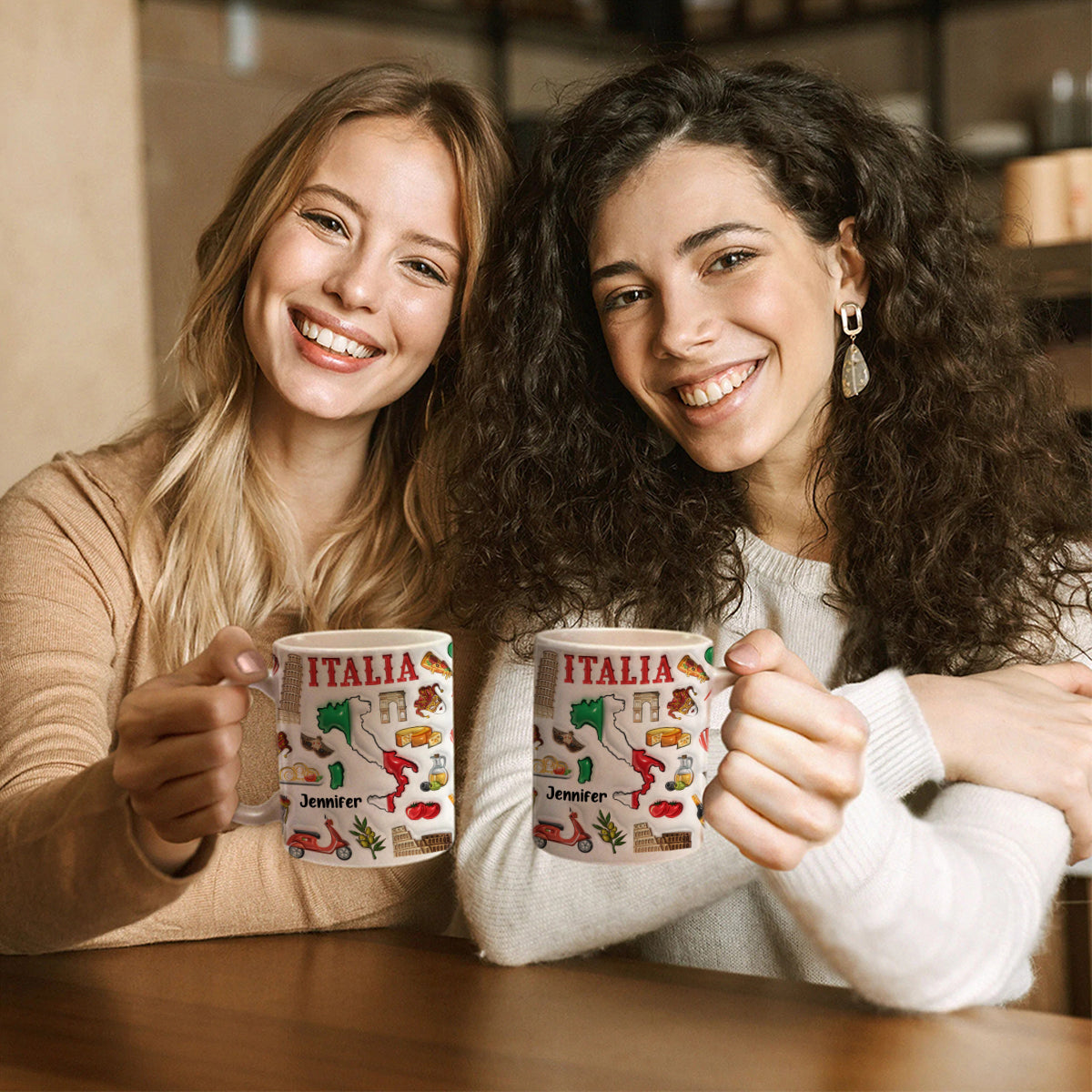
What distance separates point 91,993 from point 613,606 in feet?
2.05

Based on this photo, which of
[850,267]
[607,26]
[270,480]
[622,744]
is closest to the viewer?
[622,744]

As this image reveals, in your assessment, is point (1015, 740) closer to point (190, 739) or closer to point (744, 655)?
point (744, 655)

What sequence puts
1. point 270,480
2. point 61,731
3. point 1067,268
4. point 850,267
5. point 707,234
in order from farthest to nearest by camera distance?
point 1067,268 < point 270,480 < point 850,267 < point 707,234 < point 61,731

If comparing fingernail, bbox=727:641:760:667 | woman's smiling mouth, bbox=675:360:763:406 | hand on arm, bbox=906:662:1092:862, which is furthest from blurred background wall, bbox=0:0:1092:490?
fingernail, bbox=727:641:760:667

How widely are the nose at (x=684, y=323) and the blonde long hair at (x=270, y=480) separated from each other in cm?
26

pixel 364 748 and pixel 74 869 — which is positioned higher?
pixel 364 748

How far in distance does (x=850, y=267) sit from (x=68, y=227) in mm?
1673

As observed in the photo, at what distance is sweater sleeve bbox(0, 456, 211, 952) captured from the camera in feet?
3.22

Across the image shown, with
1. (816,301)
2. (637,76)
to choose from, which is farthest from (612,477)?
(637,76)

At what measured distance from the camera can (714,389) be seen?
49.7 inches

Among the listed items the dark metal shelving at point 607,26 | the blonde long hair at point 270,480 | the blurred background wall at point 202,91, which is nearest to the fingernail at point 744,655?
the blonde long hair at point 270,480

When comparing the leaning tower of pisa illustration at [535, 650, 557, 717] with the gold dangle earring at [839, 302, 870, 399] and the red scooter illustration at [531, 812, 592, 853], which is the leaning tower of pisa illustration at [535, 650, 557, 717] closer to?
the red scooter illustration at [531, 812, 592, 853]

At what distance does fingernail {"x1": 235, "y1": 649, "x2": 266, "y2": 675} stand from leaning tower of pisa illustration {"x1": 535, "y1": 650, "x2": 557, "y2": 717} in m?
0.17

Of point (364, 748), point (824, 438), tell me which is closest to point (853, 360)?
point (824, 438)
